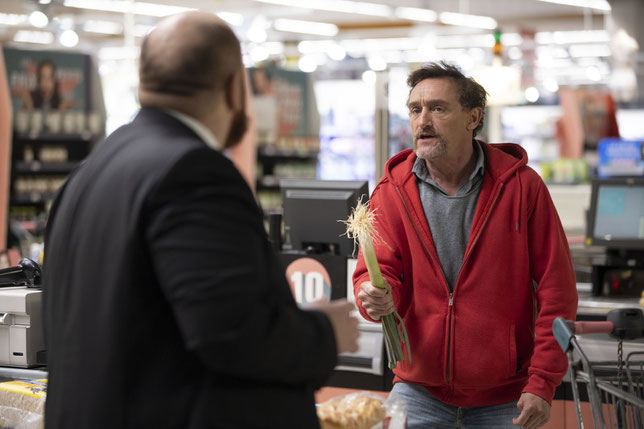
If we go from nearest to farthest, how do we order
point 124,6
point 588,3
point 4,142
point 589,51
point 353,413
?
1. point 353,413
2. point 4,142
3. point 124,6
4. point 588,3
5. point 589,51

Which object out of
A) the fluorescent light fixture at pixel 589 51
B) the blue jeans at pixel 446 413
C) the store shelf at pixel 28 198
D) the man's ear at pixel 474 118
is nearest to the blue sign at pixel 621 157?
the man's ear at pixel 474 118

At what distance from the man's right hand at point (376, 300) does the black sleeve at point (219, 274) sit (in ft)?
3.23

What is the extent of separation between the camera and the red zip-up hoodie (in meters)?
2.50

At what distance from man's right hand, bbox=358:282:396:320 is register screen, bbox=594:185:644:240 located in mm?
2481

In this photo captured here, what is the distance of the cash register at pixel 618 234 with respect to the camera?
4.45 m

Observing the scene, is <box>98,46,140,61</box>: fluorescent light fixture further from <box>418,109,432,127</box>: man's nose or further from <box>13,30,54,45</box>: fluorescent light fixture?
<box>418,109,432,127</box>: man's nose

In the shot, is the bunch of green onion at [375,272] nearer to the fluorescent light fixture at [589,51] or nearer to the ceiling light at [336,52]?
the ceiling light at [336,52]

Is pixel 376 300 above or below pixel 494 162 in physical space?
below

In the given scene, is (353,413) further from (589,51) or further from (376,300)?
(589,51)

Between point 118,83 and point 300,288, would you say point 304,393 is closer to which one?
point 300,288

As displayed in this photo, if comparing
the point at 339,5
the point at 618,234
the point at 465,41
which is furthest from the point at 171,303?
the point at 465,41

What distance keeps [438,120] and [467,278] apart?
0.55 m

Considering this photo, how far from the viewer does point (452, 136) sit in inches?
106

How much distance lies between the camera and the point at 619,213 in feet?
14.8
